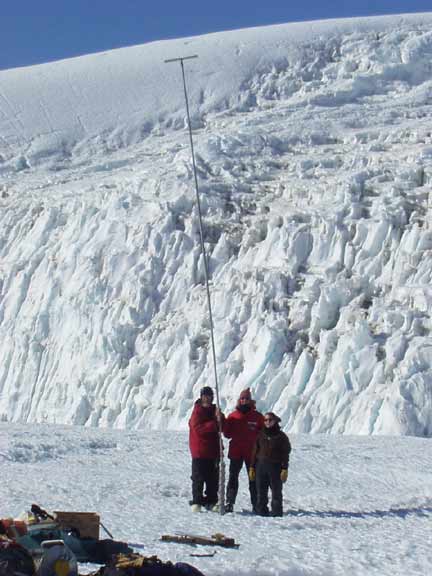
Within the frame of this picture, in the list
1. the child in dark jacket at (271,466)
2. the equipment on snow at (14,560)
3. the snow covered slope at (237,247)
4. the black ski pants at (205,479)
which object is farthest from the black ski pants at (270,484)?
the snow covered slope at (237,247)

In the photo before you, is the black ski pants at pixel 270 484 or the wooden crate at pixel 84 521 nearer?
the wooden crate at pixel 84 521

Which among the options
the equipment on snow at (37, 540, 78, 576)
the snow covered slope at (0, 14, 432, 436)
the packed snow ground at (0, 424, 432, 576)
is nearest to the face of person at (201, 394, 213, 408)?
the packed snow ground at (0, 424, 432, 576)

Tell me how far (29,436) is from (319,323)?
28.5 feet

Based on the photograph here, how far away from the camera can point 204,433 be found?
837 cm

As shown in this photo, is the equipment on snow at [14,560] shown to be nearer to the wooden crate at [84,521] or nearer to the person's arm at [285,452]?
the wooden crate at [84,521]

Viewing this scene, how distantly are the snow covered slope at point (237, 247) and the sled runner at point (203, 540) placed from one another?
1037 centimetres

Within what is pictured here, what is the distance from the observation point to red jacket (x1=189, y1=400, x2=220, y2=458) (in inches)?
328

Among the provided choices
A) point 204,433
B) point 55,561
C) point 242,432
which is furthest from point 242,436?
point 55,561

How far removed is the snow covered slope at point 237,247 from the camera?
732 inches

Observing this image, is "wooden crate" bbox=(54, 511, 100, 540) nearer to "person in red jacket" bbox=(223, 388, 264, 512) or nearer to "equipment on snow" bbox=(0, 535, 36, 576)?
"equipment on snow" bbox=(0, 535, 36, 576)

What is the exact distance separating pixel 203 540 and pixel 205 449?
1.58 meters

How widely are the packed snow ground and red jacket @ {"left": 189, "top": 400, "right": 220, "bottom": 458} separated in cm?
55

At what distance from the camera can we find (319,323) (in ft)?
63.3

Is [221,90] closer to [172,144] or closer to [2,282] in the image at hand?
[172,144]
